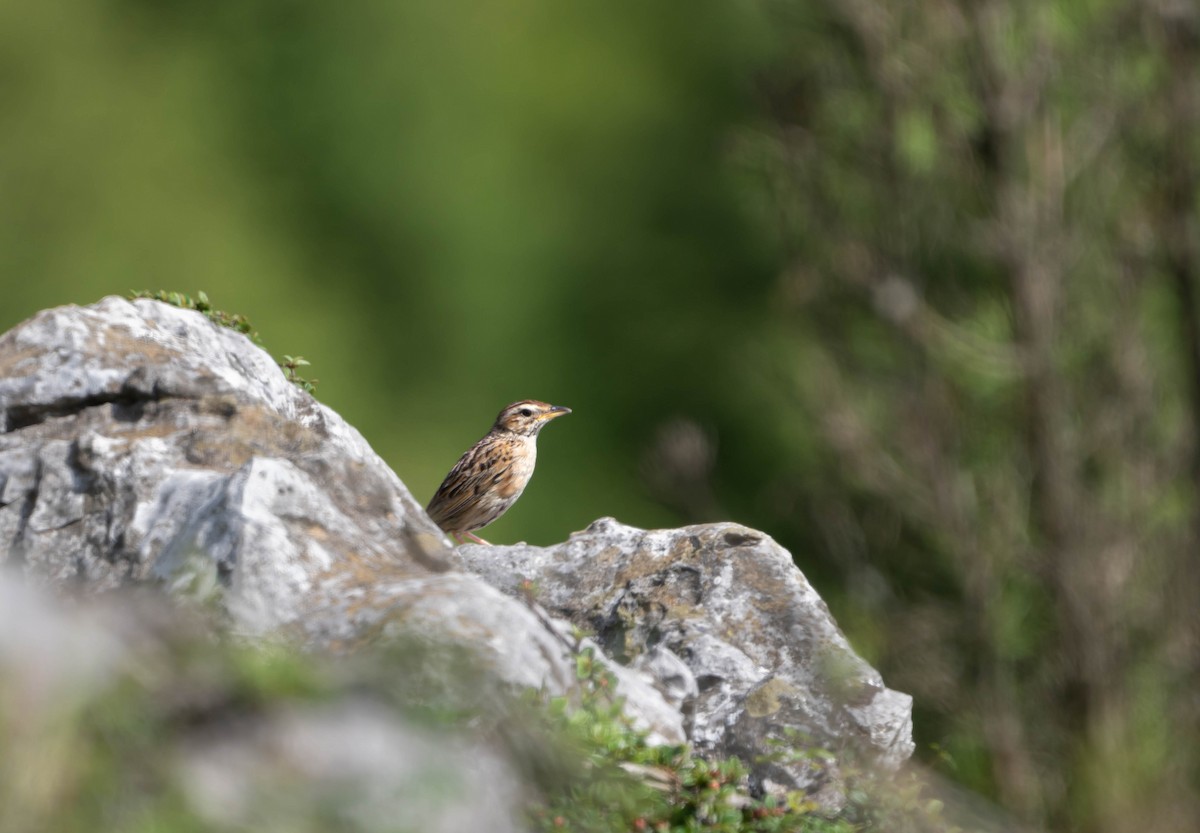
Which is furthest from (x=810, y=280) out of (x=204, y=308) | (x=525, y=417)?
(x=204, y=308)

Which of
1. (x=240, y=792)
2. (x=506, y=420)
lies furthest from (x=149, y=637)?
(x=506, y=420)

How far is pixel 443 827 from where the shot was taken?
3.01 m

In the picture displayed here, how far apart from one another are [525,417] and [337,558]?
11.9 feet

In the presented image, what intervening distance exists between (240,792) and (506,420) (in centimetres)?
465

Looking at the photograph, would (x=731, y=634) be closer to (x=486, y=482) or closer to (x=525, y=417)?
(x=486, y=482)

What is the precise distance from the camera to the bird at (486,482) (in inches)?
280

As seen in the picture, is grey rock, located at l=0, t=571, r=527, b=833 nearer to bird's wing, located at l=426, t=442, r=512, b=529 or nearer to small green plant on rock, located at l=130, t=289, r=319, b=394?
small green plant on rock, located at l=130, t=289, r=319, b=394

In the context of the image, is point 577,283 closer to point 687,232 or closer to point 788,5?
point 687,232

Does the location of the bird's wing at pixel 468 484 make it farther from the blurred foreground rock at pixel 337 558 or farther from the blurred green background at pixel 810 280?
the blurred green background at pixel 810 280

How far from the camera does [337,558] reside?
390 cm

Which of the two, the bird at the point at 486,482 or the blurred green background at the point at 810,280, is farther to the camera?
the blurred green background at the point at 810,280

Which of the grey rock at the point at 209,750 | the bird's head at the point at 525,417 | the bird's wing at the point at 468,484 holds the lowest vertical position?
the grey rock at the point at 209,750

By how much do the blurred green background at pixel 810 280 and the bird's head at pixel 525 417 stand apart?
422cm

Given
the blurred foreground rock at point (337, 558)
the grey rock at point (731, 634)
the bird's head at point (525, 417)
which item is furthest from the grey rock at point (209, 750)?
the bird's head at point (525, 417)
